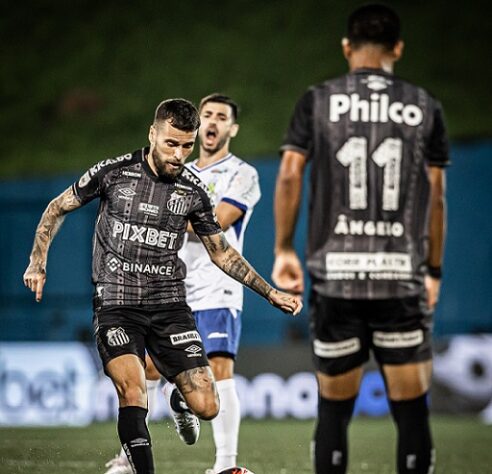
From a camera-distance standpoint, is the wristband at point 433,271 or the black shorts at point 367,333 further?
the wristband at point 433,271

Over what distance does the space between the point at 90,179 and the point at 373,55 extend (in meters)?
1.47

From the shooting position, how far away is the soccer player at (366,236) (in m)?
4.21

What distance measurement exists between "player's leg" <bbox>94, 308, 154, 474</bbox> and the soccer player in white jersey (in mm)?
1090

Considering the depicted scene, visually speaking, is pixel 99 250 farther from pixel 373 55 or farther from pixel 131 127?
pixel 131 127

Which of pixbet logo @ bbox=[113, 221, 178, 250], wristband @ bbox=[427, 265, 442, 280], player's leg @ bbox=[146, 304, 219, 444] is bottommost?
player's leg @ bbox=[146, 304, 219, 444]

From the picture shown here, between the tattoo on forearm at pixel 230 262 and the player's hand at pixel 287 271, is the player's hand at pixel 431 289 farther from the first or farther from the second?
the tattoo on forearm at pixel 230 262

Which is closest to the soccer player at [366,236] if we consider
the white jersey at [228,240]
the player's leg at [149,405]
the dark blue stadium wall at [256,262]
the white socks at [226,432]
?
the white socks at [226,432]

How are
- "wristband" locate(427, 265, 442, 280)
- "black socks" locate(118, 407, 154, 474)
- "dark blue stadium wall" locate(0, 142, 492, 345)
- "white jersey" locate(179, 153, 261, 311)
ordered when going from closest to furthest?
1. "wristband" locate(427, 265, 442, 280)
2. "black socks" locate(118, 407, 154, 474)
3. "white jersey" locate(179, 153, 261, 311)
4. "dark blue stadium wall" locate(0, 142, 492, 345)

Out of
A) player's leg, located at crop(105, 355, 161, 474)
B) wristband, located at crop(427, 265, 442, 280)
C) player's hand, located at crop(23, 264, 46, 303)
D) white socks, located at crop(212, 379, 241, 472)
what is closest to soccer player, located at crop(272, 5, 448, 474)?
wristband, located at crop(427, 265, 442, 280)

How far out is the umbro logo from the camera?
497 centimetres

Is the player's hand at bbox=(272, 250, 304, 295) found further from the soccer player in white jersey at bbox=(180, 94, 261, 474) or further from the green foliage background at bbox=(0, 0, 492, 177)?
the green foliage background at bbox=(0, 0, 492, 177)

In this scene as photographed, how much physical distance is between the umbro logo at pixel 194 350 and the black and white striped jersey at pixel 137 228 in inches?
9.2

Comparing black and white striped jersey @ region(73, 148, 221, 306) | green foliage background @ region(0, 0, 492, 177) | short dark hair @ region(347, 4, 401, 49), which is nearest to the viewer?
short dark hair @ region(347, 4, 401, 49)

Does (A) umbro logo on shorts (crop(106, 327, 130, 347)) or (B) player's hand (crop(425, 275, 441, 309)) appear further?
(A) umbro logo on shorts (crop(106, 327, 130, 347))
